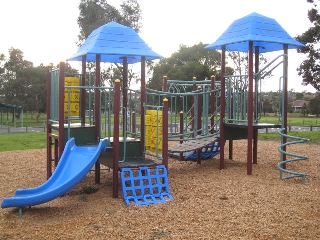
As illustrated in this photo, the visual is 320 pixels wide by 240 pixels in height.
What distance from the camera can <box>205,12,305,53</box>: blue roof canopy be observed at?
7.78 meters

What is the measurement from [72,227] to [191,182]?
3110 millimetres

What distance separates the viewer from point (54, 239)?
170 inches

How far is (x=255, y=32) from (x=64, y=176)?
4.87m

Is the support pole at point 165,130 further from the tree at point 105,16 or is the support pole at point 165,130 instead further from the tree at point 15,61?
the tree at point 15,61

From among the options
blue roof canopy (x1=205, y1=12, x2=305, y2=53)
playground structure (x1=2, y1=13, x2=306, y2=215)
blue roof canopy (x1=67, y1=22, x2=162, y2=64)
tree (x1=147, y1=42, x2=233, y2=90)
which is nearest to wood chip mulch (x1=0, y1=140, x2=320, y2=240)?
playground structure (x1=2, y1=13, x2=306, y2=215)

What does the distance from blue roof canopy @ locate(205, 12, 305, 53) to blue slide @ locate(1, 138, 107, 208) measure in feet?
12.1

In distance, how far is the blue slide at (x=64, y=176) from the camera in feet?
17.3

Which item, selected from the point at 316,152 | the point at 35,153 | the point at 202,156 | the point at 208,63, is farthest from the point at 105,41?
the point at 208,63

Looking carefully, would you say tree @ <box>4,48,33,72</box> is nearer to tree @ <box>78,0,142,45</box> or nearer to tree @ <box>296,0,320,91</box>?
tree @ <box>78,0,142,45</box>

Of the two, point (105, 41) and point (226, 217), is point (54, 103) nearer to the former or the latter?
point (105, 41)

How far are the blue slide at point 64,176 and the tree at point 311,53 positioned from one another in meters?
16.5

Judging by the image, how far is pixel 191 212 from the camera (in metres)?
5.33

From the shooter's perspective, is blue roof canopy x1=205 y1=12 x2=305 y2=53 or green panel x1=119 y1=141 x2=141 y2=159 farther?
blue roof canopy x1=205 y1=12 x2=305 y2=53

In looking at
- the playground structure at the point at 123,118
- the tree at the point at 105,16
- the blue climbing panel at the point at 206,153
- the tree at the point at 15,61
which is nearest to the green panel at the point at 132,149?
the playground structure at the point at 123,118
